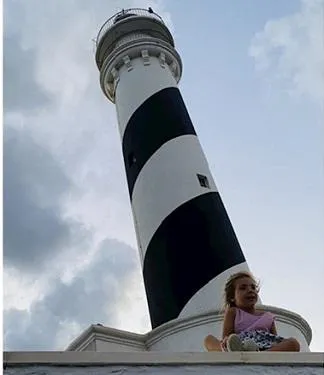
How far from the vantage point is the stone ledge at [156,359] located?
1.71 meters

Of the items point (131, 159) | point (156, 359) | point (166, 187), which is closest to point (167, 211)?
point (166, 187)

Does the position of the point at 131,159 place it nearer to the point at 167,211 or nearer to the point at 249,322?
the point at 167,211

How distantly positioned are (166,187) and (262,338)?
15.4 feet

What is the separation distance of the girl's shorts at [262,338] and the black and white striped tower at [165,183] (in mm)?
3438

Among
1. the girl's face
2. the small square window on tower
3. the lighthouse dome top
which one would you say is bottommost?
the girl's face

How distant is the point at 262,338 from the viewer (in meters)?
2.38

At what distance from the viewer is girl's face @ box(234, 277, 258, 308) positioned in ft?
8.42

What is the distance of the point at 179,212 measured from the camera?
22.2 feet

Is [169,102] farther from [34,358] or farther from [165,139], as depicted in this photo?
[34,358]

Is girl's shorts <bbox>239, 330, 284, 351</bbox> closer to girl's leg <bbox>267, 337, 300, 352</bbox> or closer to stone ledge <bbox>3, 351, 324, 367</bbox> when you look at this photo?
girl's leg <bbox>267, 337, 300, 352</bbox>

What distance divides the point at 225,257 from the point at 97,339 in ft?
5.90

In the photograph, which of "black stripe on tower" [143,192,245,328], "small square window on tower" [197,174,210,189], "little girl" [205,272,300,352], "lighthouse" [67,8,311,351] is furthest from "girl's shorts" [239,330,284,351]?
"small square window on tower" [197,174,210,189]

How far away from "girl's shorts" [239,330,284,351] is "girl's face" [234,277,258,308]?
0.17 meters

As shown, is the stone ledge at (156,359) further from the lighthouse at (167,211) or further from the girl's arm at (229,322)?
the lighthouse at (167,211)
